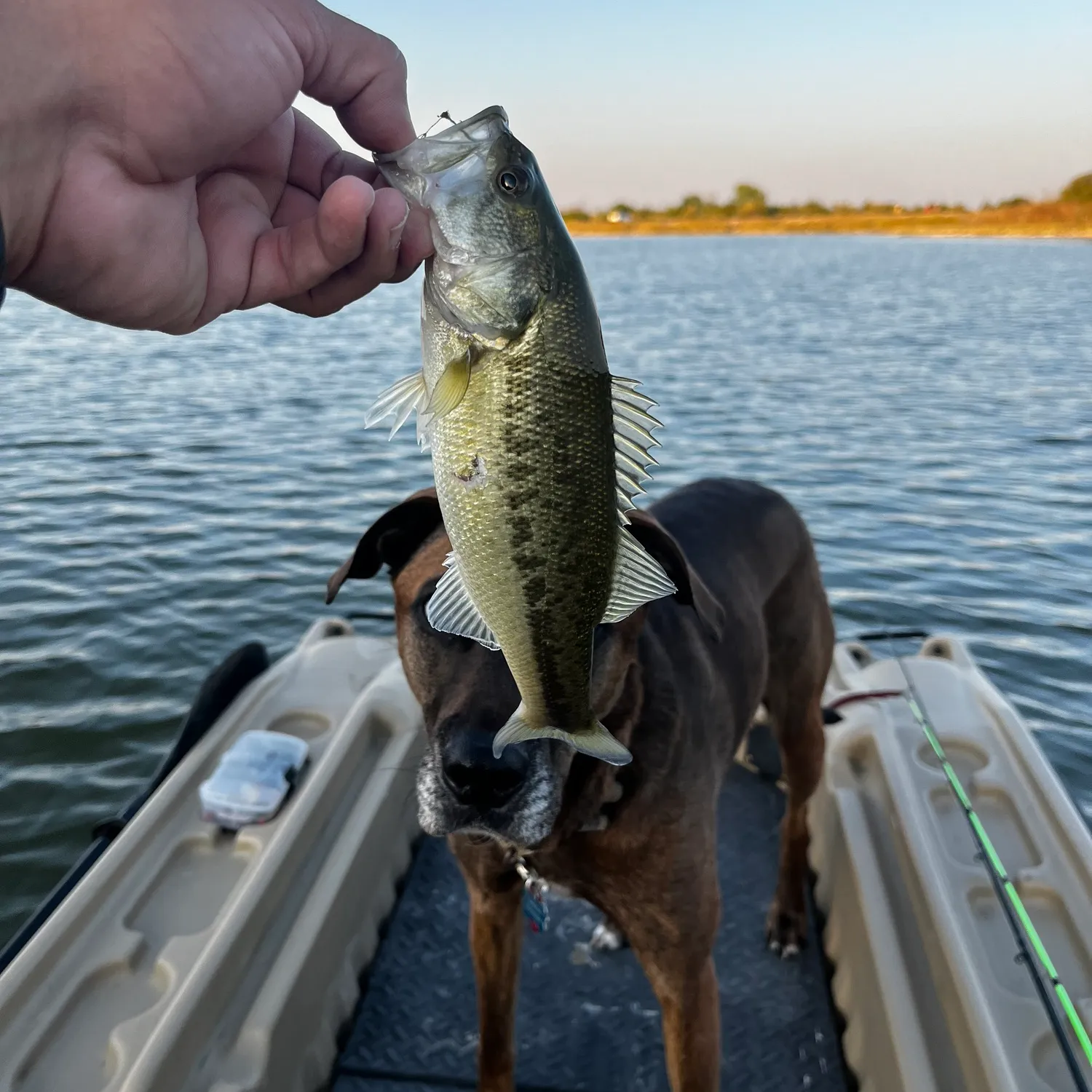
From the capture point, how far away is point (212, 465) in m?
10.9

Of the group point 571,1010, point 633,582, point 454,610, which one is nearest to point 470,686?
point 454,610

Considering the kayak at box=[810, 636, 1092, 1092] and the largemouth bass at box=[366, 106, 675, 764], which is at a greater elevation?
the largemouth bass at box=[366, 106, 675, 764]

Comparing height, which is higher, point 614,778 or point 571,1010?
point 614,778

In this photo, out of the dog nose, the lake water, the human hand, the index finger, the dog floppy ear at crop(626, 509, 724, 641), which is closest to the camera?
the human hand

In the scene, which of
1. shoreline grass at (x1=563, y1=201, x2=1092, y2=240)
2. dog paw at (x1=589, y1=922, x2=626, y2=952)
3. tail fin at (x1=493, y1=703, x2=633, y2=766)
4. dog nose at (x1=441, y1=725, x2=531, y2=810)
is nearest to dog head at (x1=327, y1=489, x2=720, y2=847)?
dog nose at (x1=441, y1=725, x2=531, y2=810)

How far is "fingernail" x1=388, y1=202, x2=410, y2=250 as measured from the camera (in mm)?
1784

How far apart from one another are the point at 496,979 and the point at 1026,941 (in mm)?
1821

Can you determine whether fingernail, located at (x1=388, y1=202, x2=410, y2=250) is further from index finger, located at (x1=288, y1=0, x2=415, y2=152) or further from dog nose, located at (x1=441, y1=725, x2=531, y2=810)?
dog nose, located at (x1=441, y1=725, x2=531, y2=810)

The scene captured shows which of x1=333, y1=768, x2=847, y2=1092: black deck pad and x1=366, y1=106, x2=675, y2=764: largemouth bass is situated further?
x1=333, y1=768, x2=847, y2=1092: black deck pad

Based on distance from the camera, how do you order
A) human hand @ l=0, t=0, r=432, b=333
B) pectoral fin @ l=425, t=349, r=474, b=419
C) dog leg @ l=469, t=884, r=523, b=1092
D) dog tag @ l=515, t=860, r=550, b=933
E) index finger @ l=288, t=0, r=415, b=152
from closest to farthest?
1. pectoral fin @ l=425, t=349, r=474, b=419
2. human hand @ l=0, t=0, r=432, b=333
3. index finger @ l=288, t=0, r=415, b=152
4. dog tag @ l=515, t=860, r=550, b=933
5. dog leg @ l=469, t=884, r=523, b=1092

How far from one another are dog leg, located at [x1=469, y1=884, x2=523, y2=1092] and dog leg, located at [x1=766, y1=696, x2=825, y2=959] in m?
1.39

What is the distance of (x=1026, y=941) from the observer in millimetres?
3006

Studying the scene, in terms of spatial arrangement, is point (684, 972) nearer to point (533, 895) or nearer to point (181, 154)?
point (533, 895)

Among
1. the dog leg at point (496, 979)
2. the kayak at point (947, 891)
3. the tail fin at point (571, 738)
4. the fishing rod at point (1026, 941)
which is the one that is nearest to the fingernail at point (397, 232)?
the tail fin at point (571, 738)
